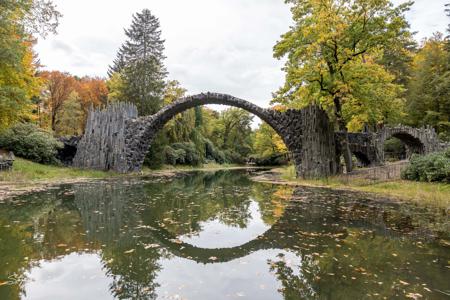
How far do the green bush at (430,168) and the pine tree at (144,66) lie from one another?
21476 mm

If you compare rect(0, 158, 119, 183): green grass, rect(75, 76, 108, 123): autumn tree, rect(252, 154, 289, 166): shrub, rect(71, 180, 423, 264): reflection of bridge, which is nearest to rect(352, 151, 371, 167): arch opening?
rect(71, 180, 423, 264): reflection of bridge

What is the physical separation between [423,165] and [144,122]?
16557 mm

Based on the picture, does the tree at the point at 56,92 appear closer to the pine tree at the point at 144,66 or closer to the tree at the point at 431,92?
the pine tree at the point at 144,66

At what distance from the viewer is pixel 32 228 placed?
5824 mm

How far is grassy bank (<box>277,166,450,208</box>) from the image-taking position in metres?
9.37

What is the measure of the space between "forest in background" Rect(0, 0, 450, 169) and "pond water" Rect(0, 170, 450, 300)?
8395 mm

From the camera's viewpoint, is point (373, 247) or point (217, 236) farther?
point (217, 236)

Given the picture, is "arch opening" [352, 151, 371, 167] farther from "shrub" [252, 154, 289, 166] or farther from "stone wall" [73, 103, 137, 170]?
"shrub" [252, 154, 289, 166]

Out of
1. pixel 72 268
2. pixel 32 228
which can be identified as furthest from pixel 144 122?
pixel 72 268

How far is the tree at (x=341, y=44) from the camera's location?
13.8 meters

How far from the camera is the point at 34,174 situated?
15.3 m

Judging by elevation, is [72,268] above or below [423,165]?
below

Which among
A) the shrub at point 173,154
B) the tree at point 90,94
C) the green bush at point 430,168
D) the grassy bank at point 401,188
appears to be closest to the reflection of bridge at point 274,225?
the grassy bank at point 401,188

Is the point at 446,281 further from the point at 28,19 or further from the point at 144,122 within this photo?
the point at 144,122
